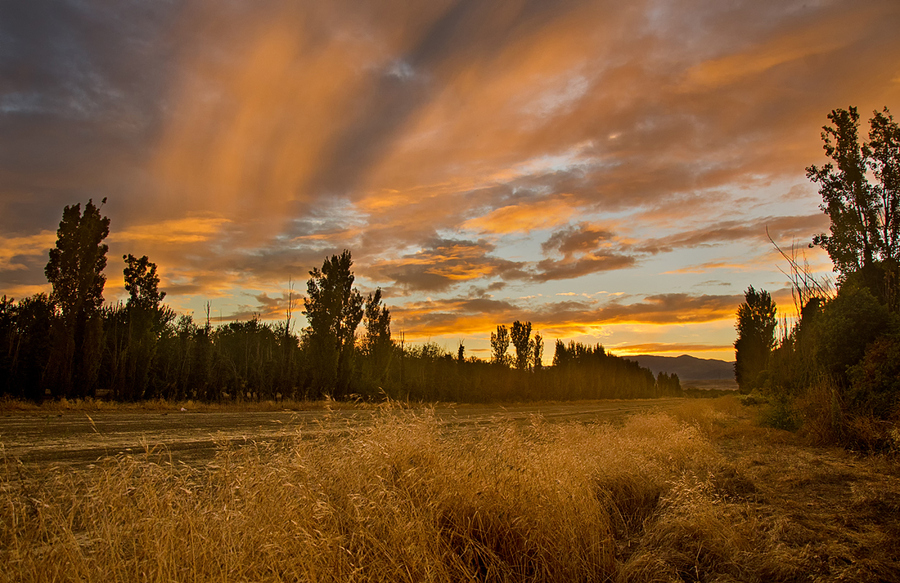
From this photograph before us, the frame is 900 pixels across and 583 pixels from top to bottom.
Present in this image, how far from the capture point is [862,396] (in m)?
9.63

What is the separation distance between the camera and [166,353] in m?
32.0

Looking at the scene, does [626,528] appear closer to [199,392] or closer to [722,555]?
[722,555]

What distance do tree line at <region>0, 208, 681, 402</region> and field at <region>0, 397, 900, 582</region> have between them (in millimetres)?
11921

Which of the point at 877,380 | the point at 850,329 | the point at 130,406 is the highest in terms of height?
the point at 850,329

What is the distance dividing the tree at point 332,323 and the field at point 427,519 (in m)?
24.7

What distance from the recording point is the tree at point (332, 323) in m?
32.5

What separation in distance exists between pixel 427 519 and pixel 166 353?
33151 millimetres

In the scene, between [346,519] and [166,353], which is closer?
[346,519]

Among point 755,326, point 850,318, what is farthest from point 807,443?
point 755,326

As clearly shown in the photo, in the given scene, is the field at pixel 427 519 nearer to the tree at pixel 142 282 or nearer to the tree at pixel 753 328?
the tree at pixel 142 282

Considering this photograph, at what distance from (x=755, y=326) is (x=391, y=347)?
135ft

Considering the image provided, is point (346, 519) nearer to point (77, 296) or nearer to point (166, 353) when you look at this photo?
point (77, 296)

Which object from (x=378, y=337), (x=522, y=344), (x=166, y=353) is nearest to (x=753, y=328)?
(x=522, y=344)

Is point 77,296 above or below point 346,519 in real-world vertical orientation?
above
